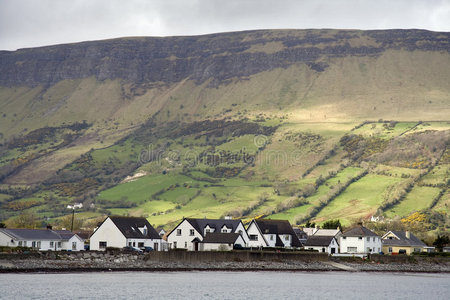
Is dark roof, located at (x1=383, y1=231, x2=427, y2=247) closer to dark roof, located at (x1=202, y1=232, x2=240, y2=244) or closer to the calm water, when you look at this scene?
the calm water

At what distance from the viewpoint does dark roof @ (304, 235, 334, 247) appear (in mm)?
124688

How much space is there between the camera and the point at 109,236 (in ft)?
357

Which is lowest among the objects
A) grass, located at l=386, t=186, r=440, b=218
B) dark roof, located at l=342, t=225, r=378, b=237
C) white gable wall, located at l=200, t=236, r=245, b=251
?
white gable wall, located at l=200, t=236, r=245, b=251

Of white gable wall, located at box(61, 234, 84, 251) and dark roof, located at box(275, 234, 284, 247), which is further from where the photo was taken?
dark roof, located at box(275, 234, 284, 247)

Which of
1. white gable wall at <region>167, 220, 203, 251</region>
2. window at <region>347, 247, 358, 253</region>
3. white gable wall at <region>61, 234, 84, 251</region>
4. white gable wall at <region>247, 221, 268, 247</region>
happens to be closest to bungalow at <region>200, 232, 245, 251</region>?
white gable wall at <region>167, 220, 203, 251</region>

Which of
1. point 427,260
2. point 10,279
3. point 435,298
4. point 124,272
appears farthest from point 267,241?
point 10,279

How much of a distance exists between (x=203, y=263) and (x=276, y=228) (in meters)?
27.1

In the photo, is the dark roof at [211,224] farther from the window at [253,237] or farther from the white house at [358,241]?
the white house at [358,241]

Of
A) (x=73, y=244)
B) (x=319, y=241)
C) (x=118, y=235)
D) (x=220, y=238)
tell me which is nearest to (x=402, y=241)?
(x=319, y=241)

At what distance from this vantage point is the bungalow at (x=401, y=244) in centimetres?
13700

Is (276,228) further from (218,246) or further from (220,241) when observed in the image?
(218,246)

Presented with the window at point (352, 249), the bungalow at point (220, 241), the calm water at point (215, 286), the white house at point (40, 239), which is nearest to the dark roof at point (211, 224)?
the bungalow at point (220, 241)

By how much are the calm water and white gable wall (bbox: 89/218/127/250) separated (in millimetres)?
16494

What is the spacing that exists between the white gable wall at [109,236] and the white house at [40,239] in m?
2.81
